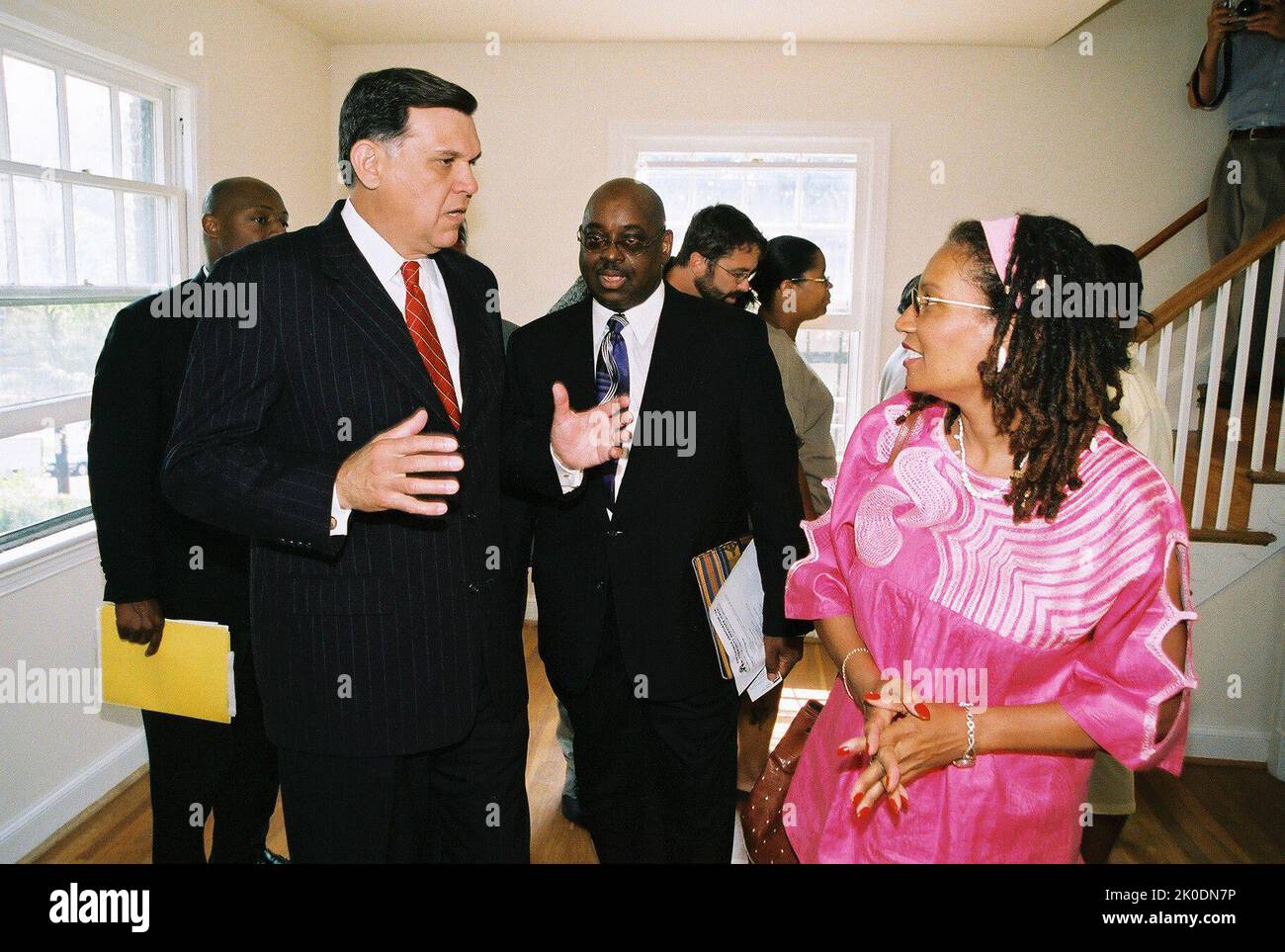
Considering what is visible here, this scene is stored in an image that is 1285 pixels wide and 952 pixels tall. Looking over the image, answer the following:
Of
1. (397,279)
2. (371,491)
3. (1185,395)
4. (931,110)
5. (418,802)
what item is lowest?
(418,802)

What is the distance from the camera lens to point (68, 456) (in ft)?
10.8

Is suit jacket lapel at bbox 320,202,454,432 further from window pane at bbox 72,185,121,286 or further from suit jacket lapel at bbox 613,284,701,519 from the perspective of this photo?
window pane at bbox 72,185,121,286

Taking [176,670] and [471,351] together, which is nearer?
[471,351]

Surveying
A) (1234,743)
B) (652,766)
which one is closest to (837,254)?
(1234,743)

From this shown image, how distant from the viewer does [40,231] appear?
313 cm

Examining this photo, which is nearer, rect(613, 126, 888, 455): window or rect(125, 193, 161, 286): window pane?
rect(125, 193, 161, 286): window pane

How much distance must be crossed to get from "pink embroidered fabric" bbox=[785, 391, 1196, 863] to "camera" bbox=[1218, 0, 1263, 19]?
13.2 ft

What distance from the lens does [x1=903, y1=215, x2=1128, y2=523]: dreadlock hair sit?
137 cm

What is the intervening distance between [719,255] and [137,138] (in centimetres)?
229

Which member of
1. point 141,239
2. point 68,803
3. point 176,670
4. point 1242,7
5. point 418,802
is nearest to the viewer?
point 418,802

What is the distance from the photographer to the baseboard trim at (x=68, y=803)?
2.87 meters

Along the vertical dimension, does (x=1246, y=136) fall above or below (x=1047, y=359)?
above

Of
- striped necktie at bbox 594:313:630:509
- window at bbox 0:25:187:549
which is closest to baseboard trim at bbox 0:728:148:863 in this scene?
window at bbox 0:25:187:549

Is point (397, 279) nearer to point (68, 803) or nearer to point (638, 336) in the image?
point (638, 336)
